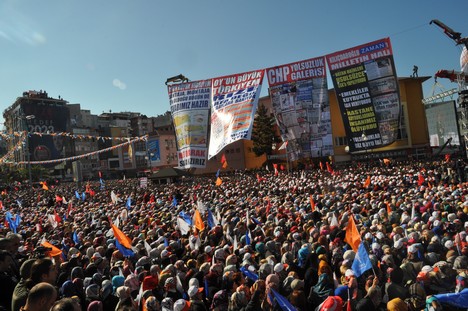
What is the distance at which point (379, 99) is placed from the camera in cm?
2700

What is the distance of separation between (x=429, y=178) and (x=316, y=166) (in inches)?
960

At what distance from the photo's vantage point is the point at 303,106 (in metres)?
28.6

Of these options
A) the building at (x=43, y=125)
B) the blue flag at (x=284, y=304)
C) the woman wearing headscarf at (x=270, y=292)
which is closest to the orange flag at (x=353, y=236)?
the woman wearing headscarf at (x=270, y=292)

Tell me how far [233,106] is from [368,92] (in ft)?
36.8

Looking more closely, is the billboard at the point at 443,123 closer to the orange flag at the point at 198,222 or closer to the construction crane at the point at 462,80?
the construction crane at the point at 462,80

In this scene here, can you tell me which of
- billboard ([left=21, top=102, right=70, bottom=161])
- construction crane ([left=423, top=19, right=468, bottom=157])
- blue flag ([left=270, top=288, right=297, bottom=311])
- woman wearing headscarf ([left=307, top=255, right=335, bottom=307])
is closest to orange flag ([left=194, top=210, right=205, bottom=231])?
woman wearing headscarf ([left=307, top=255, right=335, bottom=307])

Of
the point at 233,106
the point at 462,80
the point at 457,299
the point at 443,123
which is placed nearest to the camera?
the point at 457,299

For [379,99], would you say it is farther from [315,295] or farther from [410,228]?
[315,295]

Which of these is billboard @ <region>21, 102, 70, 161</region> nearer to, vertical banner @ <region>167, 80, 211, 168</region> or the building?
the building

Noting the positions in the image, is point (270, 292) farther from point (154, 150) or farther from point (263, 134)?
point (154, 150)

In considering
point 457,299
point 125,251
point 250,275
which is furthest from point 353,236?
point 125,251

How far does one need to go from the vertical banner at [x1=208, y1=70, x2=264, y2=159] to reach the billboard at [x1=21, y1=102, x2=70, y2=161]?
69681 millimetres

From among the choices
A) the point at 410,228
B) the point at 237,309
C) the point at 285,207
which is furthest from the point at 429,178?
the point at 237,309

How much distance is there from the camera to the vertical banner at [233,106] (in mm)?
20891
